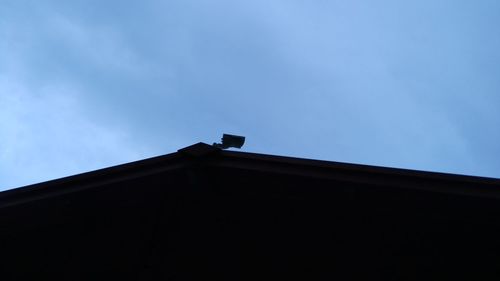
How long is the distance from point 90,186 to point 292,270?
233 centimetres

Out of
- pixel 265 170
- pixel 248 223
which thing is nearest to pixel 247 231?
pixel 248 223

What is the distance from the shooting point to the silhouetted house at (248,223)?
156 inches

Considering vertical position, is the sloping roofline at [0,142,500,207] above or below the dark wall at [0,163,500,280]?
above

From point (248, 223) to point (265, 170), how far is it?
0.60m

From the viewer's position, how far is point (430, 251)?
156 inches

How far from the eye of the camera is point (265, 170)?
4250 millimetres

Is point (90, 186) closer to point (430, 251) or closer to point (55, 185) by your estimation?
point (55, 185)

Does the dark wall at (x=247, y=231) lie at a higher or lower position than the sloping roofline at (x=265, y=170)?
lower

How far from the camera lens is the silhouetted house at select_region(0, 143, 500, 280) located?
396 cm

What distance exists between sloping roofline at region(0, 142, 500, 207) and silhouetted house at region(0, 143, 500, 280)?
0.4 inches

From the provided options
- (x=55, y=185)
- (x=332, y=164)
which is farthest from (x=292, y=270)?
(x=55, y=185)

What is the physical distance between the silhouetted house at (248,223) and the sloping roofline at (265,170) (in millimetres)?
11

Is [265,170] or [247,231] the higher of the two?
[265,170]

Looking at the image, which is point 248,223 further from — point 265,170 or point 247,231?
point 265,170
